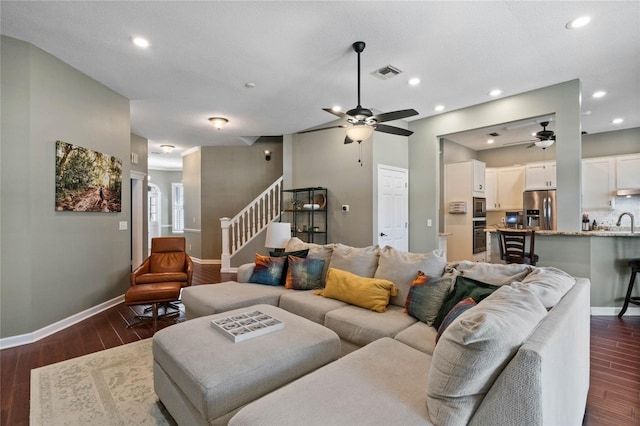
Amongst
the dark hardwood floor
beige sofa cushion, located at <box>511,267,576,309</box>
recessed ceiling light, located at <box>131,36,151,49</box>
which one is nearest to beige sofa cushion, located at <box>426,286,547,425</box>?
beige sofa cushion, located at <box>511,267,576,309</box>

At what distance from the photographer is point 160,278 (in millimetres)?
3854

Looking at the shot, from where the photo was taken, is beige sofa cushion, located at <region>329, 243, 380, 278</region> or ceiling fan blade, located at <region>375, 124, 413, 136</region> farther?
ceiling fan blade, located at <region>375, 124, 413, 136</region>

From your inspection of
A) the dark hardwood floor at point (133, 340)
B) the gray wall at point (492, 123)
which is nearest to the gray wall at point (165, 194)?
the dark hardwood floor at point (133, 340)

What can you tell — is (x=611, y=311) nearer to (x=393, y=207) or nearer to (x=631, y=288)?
(x=631, y=288)

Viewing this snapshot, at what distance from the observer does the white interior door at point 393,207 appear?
540 cm

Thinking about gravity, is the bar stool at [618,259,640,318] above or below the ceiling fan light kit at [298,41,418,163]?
below

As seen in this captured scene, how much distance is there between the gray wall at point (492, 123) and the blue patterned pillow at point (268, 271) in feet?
10.8

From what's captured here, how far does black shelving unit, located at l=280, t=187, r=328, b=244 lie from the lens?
6075mm

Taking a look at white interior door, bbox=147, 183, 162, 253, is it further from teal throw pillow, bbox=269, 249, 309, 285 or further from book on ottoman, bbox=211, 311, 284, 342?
book on ottoman, bbox=211, 311, 284, 342

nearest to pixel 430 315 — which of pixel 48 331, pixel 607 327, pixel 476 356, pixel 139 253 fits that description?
pixel 476 356

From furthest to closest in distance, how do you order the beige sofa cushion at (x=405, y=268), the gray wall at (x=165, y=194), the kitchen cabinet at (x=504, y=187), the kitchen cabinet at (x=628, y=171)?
the gray wall at (x=165, y=194)
the kitchen cabinet at (x=504, y=187)
the kitchen cabinet at (x=628, y=171)
the beige sofa cushion at (x=405, y=268)

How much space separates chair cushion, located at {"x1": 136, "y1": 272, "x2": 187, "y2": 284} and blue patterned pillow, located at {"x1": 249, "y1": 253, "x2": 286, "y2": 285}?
1004 mm

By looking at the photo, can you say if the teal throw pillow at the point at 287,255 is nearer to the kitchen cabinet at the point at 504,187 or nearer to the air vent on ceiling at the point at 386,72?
the air vent on ceiling at the point at 386,72

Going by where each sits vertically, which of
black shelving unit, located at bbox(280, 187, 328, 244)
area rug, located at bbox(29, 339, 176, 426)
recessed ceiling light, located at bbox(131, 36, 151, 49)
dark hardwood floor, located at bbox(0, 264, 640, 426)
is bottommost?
dark hardwood floor, located at bbox(0, 264, 640, 426)
